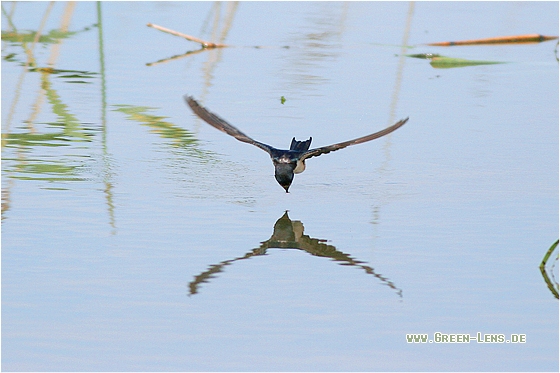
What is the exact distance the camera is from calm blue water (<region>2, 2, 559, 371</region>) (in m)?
4.14

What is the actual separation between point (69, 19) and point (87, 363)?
8615mm

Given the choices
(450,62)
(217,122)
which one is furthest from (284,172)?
(450,62)

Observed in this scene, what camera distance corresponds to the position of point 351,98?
28.5 feet

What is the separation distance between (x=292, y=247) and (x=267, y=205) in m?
0.80

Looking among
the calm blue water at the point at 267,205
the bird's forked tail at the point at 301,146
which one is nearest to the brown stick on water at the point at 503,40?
the calm blue water at the point at 267,205

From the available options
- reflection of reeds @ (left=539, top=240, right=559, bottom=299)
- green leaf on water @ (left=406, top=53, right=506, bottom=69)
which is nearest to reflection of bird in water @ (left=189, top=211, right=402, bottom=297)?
reflection of reeds @ (left=539, top=240, right=559, bottom=299)

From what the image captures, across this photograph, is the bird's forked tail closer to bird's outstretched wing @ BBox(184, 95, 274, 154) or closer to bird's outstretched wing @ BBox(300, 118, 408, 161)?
bird's outstretched wing @ BBox(184, 95, 274, 154)

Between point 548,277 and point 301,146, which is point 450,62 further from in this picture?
point 548,277

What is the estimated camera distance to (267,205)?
19.8 feet

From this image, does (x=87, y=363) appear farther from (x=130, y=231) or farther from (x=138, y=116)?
(x=138, y=116)

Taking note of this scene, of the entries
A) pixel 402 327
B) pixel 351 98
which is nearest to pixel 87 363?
pixel 402 327

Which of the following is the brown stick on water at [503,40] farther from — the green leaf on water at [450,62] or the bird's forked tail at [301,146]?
the bird's forked tail at [301,146]

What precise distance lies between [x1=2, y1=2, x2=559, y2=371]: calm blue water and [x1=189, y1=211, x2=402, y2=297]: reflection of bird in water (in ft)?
0.05

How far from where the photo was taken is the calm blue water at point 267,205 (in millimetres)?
4145
